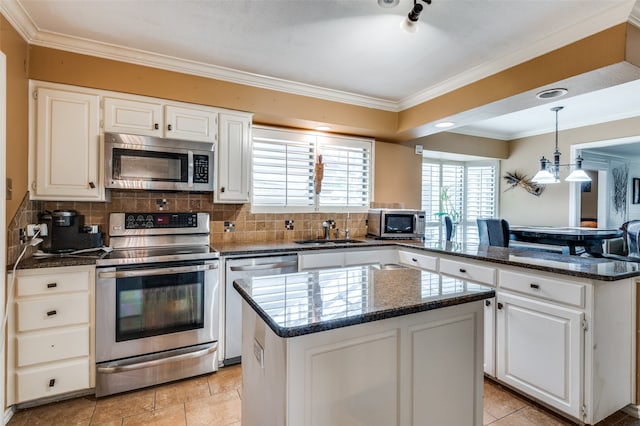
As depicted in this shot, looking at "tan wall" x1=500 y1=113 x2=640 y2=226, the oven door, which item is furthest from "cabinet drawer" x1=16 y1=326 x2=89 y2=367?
"tan wall" x1=500 y1=113 x2=640 y2=226

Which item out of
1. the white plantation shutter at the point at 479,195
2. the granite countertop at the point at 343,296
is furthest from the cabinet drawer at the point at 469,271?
the white plantation shutter at the point at 479,195

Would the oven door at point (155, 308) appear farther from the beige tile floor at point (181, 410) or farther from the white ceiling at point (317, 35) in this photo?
the white ceiling at point (317, 35)

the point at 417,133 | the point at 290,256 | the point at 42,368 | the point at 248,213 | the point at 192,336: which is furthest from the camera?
the point at 417,133

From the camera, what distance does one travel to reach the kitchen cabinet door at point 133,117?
2504 millimetres

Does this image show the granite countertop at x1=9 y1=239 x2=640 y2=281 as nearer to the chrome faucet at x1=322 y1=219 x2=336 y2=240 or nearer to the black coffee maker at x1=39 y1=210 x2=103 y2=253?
the black coffee maker at x1=39 y1=210 x2=103 y2=253

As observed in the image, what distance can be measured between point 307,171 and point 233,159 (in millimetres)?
944

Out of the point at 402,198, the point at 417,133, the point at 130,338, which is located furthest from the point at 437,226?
the point at 130,338

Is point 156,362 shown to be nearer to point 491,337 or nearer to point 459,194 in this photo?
point 491,337

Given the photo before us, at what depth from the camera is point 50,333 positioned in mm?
2107

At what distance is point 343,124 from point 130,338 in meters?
2.72

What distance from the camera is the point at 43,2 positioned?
1.93 metres

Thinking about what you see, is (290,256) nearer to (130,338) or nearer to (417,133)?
(130,338)

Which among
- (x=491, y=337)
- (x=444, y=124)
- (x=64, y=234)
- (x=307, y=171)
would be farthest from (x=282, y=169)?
(x=491, y=337)

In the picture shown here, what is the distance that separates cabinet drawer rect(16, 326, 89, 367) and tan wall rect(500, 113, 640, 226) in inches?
235
